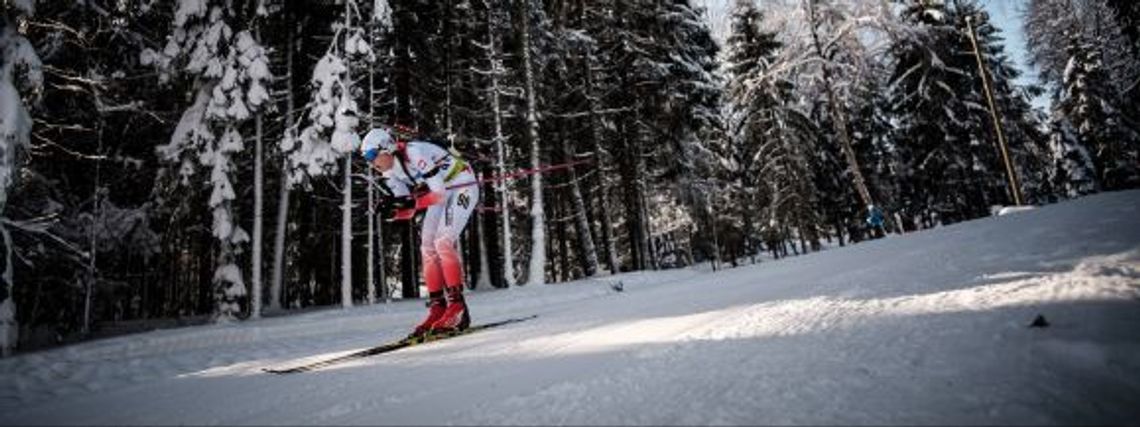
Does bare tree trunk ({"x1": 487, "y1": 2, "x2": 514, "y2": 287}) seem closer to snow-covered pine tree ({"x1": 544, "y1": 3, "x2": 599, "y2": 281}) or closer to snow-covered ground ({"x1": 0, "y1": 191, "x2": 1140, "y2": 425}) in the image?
snow-covered pine tree ({"x1": 544, "y1": 3, "x2": 599, "y2": 281})

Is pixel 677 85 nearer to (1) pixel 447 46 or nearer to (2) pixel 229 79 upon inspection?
(1) pixel 447 46

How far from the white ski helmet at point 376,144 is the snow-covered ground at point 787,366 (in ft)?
7.35

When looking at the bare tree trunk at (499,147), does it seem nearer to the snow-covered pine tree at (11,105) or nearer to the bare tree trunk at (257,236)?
the bare tree trunk at (257,236)

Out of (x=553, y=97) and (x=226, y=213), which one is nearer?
(x=226, y=213)

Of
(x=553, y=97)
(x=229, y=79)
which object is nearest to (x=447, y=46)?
(x=553, y=97)

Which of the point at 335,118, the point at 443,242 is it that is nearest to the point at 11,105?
the point at 335,118

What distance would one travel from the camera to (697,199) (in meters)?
25.9

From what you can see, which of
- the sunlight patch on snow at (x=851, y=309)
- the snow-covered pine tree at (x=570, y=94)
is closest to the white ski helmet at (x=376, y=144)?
the sunlight patch on snow at (x=851, y=309)

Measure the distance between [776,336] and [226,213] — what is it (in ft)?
52.9

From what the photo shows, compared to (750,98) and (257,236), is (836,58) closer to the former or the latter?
(750,98)

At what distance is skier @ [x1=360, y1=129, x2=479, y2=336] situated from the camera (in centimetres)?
639

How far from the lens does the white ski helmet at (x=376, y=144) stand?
20.5 ft

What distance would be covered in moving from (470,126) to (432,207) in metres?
17.6

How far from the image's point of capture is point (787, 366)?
2.62 m
